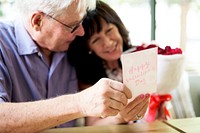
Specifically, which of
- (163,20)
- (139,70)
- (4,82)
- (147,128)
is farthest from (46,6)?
(163,20)

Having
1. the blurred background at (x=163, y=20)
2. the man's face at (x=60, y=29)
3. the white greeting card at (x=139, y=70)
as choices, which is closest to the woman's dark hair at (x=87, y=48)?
the man's face at (x=60, y=29)

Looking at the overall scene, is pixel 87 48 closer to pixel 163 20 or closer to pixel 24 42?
pixel 24 42

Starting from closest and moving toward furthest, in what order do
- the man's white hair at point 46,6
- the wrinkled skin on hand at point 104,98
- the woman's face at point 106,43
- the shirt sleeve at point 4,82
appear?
the wrinkled skin on hand at point 104,98, the shirt sleeve at point 4,82, the man's white hair at point 46,6, the woman's face at point 106,43

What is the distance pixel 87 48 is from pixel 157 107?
0.44m

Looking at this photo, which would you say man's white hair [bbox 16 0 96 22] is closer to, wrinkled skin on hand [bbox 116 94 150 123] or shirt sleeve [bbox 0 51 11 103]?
shirt sleeve [bbox 0 51 11 103]

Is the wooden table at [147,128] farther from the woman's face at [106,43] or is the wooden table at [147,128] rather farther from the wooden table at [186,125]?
the woman's face at [106,43]

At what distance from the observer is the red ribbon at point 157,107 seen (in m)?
1.40

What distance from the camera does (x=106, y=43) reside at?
137 cm

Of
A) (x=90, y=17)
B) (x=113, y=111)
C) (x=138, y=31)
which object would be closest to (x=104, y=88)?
(x=113, y=111)

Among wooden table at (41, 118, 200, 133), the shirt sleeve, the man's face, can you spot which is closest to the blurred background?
the man's face

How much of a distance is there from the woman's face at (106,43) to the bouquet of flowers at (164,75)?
0.33ft

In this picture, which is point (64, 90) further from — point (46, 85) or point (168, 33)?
point (168, 33)

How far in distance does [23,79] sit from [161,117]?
0.69 meters

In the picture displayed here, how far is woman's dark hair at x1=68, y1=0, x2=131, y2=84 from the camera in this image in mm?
1346
